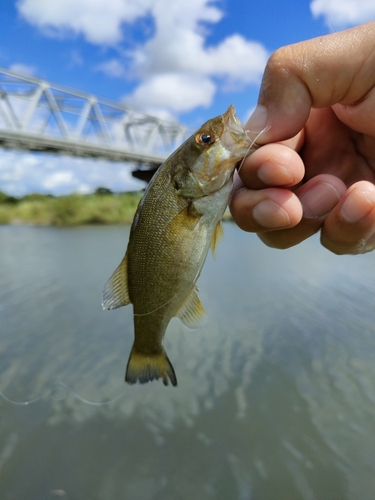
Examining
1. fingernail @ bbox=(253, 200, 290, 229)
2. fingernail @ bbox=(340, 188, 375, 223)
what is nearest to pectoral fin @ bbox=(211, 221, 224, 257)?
fingernail @ bbox=(253, 200, 290, 229)

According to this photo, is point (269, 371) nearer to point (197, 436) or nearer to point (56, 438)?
point (197, 436)

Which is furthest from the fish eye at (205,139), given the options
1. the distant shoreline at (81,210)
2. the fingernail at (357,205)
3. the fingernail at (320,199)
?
the distant shoreline at (81,210)

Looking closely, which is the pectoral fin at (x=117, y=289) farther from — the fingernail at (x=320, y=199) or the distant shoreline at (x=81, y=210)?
the distant shoreline at (x=81, y=210)

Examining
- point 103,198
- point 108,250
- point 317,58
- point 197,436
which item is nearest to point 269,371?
point 197,436

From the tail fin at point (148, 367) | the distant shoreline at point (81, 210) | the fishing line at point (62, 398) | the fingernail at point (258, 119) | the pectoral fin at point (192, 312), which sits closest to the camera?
the fingernail at point (258, 119)

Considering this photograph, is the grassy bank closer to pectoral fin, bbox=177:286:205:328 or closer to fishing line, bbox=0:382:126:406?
fishing line, bbox=0:382:126:406

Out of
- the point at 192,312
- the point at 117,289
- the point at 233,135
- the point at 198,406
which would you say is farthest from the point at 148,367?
the point at 198,406

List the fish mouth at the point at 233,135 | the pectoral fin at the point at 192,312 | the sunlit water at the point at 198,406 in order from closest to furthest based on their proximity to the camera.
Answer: the fish mouth at the point at 233,135
the pectoral fin at the point at 192,312
the sunlit water at the point at 198,406

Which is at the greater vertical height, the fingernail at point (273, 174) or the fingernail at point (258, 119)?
the fingernail at point (258, 119)
